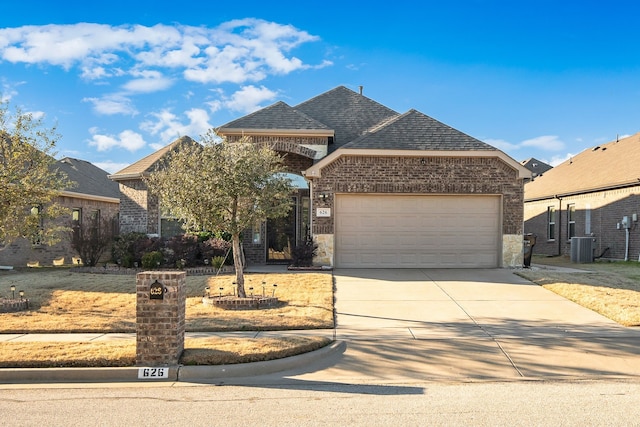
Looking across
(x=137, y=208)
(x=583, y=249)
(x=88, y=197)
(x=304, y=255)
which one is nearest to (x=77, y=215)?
(x=88, y=197)

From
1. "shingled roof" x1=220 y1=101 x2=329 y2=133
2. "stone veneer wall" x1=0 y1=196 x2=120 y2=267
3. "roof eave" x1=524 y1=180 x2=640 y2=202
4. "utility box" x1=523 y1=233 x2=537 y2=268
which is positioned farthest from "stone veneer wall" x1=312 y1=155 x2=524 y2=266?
"stone veneer wall" x1=0 y1=196 x2=120 y2=267

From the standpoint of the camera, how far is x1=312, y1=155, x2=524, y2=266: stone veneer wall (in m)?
16.5

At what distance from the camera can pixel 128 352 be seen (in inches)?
284

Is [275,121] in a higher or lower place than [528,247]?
higher

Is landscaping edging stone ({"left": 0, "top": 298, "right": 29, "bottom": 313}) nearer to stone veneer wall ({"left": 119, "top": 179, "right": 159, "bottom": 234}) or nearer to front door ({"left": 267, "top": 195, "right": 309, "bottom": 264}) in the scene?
front door ({"left": 267, "top": 195, "right": 309, "bottom": 264})

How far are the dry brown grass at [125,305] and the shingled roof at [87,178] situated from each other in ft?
26.7

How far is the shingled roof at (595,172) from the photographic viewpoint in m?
21.6

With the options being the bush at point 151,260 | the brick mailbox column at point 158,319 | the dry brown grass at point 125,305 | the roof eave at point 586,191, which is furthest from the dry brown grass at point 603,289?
the bush at point 151,260

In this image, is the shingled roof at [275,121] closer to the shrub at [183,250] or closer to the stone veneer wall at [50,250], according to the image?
the shrub at [183,250]

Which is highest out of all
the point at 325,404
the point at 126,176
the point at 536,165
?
the point at 536,165

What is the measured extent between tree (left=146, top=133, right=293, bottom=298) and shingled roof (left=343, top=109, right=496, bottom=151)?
224 inches

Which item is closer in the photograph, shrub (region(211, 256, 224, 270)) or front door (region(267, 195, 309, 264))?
shrub (region(211, 256, 224, 270))

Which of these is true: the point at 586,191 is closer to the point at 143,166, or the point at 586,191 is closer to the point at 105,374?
the point at 143,166

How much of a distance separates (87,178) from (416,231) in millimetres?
17611
